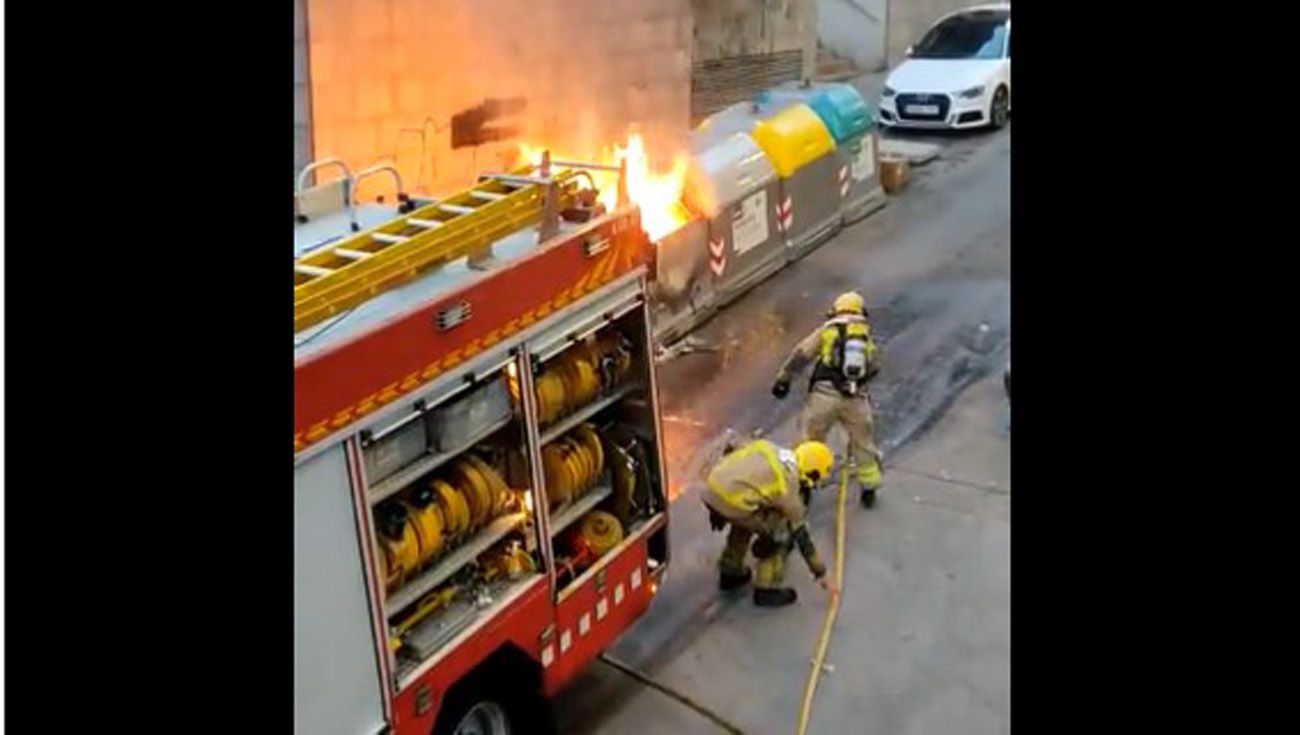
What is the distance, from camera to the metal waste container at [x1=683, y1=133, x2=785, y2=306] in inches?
525

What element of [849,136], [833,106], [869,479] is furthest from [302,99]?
[849,136]

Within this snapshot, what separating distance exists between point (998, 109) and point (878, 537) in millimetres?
12374

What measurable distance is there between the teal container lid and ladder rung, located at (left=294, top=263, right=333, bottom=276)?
961cm

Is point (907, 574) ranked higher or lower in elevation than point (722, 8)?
lower

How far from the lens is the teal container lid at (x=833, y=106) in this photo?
15312 mm

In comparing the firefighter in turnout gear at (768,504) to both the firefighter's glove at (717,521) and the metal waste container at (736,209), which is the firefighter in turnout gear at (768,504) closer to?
the firefighter's glove at (717,521)

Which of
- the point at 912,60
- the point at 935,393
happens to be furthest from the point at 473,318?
the point at 912,60

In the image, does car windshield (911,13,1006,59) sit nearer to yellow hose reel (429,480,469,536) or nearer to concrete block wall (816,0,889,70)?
concrete block wall (816,0,889,70)

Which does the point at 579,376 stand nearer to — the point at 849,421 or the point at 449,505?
the point at 449,505

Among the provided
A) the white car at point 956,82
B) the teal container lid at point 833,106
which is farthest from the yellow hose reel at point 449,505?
the white car at point 956,82

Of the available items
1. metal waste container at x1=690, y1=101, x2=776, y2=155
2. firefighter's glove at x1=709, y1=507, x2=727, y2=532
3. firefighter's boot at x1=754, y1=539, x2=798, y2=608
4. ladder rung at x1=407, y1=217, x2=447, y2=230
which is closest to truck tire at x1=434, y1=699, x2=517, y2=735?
ladder rung at x1=407, y1=217, x2=447, y2=230
